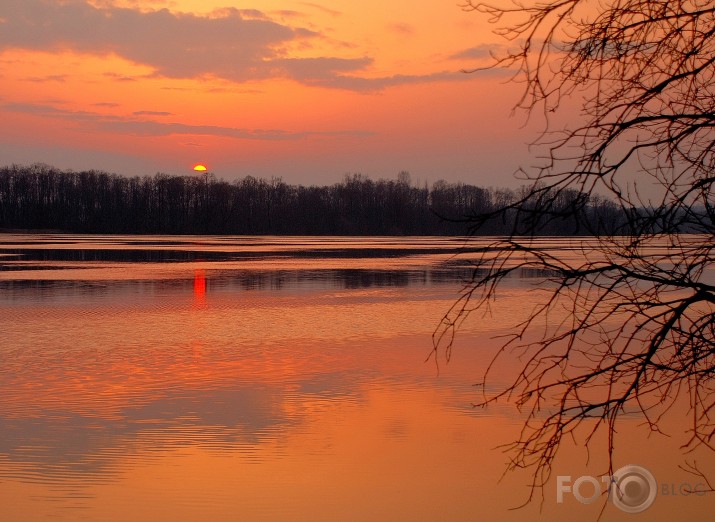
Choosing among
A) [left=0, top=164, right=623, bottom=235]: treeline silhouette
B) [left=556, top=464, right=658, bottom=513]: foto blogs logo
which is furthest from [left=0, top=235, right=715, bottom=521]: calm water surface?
[left=0, top=164, right=623, bottom=235]: treeline silhouette

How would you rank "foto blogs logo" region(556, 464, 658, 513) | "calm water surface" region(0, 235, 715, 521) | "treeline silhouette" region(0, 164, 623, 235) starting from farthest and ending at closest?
"treeline silhouette" region(0, 164, 623, 235) → "foto blogs logo" region(556, 464, 658, 513) → "calm water surface" region(0, 235, 715, 521)

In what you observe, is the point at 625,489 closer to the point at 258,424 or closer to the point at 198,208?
the point at 258,424

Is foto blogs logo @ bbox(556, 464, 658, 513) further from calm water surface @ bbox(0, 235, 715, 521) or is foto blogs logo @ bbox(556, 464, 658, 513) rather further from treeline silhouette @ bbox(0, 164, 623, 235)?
treeline silhouette @ bbox(0, 164, 623, 235)

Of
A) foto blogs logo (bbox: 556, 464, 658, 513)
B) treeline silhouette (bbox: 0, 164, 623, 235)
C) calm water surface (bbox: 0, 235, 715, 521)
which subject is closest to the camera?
calm water surface (bbox: 0, 235, 715, 521)

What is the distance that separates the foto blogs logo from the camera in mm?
6133

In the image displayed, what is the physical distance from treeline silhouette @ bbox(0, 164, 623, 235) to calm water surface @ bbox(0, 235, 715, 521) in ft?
305

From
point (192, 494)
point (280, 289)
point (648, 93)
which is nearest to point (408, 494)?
point (192, 494)

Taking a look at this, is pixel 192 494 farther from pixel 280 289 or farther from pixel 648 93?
pixel 280 289

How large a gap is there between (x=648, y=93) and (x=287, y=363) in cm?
777

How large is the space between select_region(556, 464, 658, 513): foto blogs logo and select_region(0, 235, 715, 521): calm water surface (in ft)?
0.31

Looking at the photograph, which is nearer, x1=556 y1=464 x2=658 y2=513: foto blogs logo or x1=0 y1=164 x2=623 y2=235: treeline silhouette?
x1=556 y1=464 x2=658 y2=513: foto blogs logo

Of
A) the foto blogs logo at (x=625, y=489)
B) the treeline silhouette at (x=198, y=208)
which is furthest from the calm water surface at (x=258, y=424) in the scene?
the treeline silhouette at (x=198, y=208)

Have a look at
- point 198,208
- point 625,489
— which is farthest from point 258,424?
point 198,208

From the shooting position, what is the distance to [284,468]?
21.8ft
